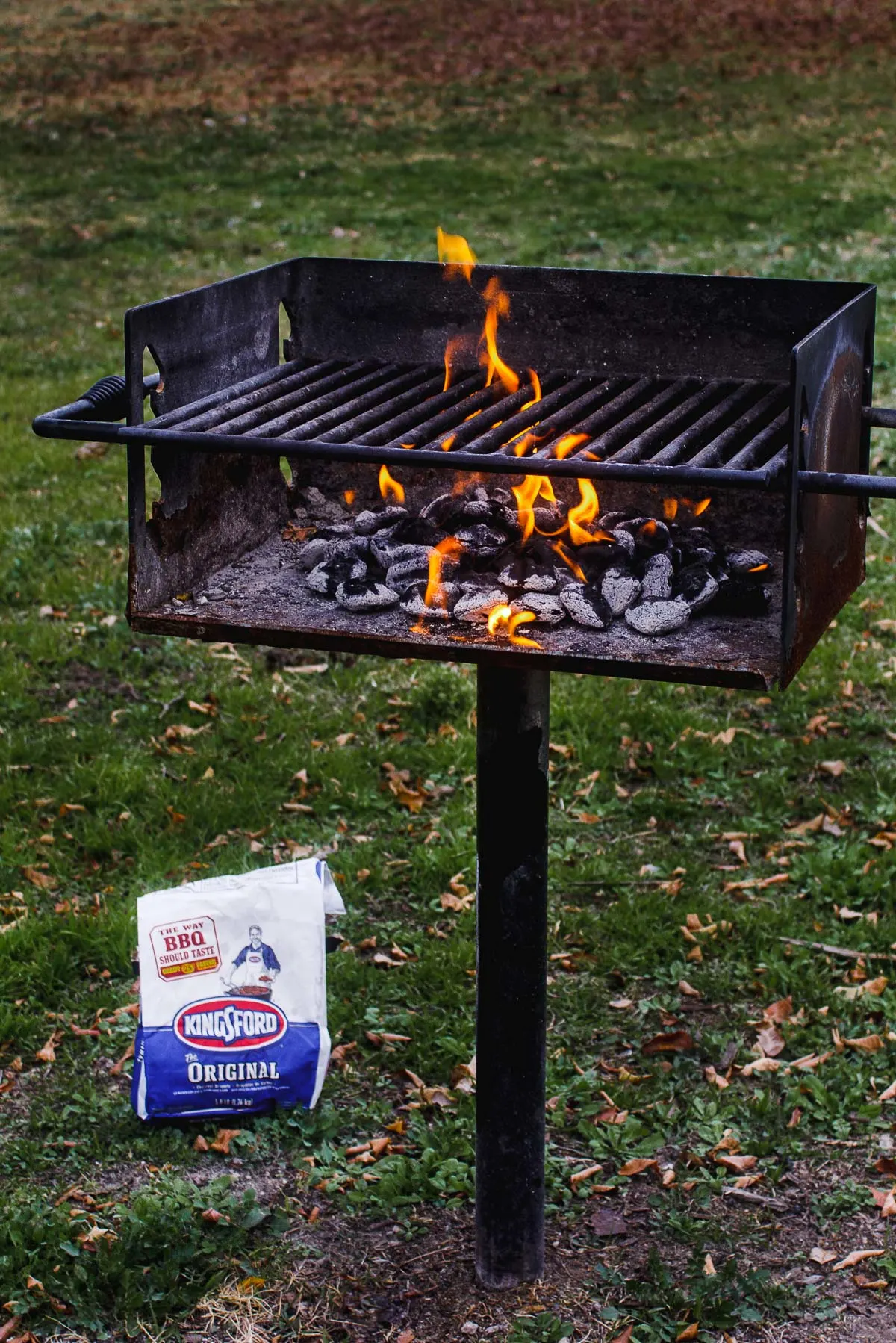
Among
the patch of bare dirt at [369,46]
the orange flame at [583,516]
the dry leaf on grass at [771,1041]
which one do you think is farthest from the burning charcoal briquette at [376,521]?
the patch of bare dirt at [369,46]

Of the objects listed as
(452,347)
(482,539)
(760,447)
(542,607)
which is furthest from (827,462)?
(452,347)

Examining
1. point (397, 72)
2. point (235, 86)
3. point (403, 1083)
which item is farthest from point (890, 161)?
point (403, 1083)

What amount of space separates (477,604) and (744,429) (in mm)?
674

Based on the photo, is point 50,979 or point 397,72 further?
point 397,72

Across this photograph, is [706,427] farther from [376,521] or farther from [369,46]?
[369,46]

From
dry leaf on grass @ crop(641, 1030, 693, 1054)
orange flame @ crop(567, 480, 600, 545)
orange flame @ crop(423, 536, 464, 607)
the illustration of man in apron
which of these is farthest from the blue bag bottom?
orange flame @ crop(567, 480, 600, 545)

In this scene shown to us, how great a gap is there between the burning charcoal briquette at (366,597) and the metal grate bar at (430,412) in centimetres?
25

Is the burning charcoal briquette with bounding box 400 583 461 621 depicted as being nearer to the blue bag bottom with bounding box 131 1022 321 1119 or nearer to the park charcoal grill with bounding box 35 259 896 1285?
the park charcoal grill with bounding box 35 259 896 1285

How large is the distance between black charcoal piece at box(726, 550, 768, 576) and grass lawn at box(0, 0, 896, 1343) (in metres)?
1.38

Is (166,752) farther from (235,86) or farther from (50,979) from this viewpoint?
(235,86)

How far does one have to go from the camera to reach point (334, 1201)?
10.3 ft

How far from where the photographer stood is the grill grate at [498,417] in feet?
8.12

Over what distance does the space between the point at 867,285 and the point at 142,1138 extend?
7.79 ft

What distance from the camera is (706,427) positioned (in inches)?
107
